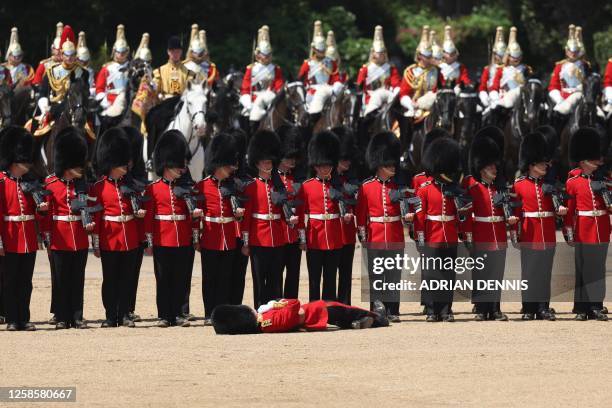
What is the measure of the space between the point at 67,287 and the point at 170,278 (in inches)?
26.8

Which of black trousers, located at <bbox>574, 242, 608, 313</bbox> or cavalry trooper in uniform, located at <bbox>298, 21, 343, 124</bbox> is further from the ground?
cavalry trooper in uniform, located at <bbox>298, 21, 343, 124</bbox>

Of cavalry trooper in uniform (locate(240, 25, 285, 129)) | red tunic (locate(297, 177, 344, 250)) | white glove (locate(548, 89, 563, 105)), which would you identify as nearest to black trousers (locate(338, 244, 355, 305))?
red tunic (locate(297, 177, 344, 250))

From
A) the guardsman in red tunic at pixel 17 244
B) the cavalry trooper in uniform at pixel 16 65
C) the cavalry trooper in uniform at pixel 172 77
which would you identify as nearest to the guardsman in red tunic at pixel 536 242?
the guardsman in red tunic at pixel 17 244

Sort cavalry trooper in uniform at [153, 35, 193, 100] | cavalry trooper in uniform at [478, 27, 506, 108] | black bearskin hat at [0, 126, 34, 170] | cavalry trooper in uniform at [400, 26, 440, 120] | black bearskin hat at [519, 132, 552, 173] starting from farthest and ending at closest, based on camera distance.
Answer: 1. cavalry trooper in uniform at [478, 27, 506, 108]
2. cavalry trooper in uniform at [400, 26, 440, 120]
3. cavalry trooper in uniform at [153, 35, 193, 100]
4. black bearskin hat at [519, 132, 552, 173]
5. black bearskin hat at [0, 126, 34, 170]

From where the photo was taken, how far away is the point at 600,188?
12.8 metres

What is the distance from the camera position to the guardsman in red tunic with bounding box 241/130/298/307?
41.6 feet

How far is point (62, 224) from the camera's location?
12383mm

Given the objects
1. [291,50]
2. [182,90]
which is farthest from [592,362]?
[291,50]

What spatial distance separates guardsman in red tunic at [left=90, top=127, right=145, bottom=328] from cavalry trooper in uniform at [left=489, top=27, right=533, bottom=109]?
9.14 meters

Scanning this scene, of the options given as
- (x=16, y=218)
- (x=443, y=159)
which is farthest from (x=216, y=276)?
(x=443, y=159)

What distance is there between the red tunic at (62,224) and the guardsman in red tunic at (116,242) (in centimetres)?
12

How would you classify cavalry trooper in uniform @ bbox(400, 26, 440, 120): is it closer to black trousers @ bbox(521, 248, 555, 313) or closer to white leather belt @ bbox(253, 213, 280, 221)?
black trousers @ bbox(521, 248, 555, 313)

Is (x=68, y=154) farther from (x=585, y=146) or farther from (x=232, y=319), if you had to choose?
(x=585, y=146)

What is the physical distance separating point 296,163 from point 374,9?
19682 millimetres
